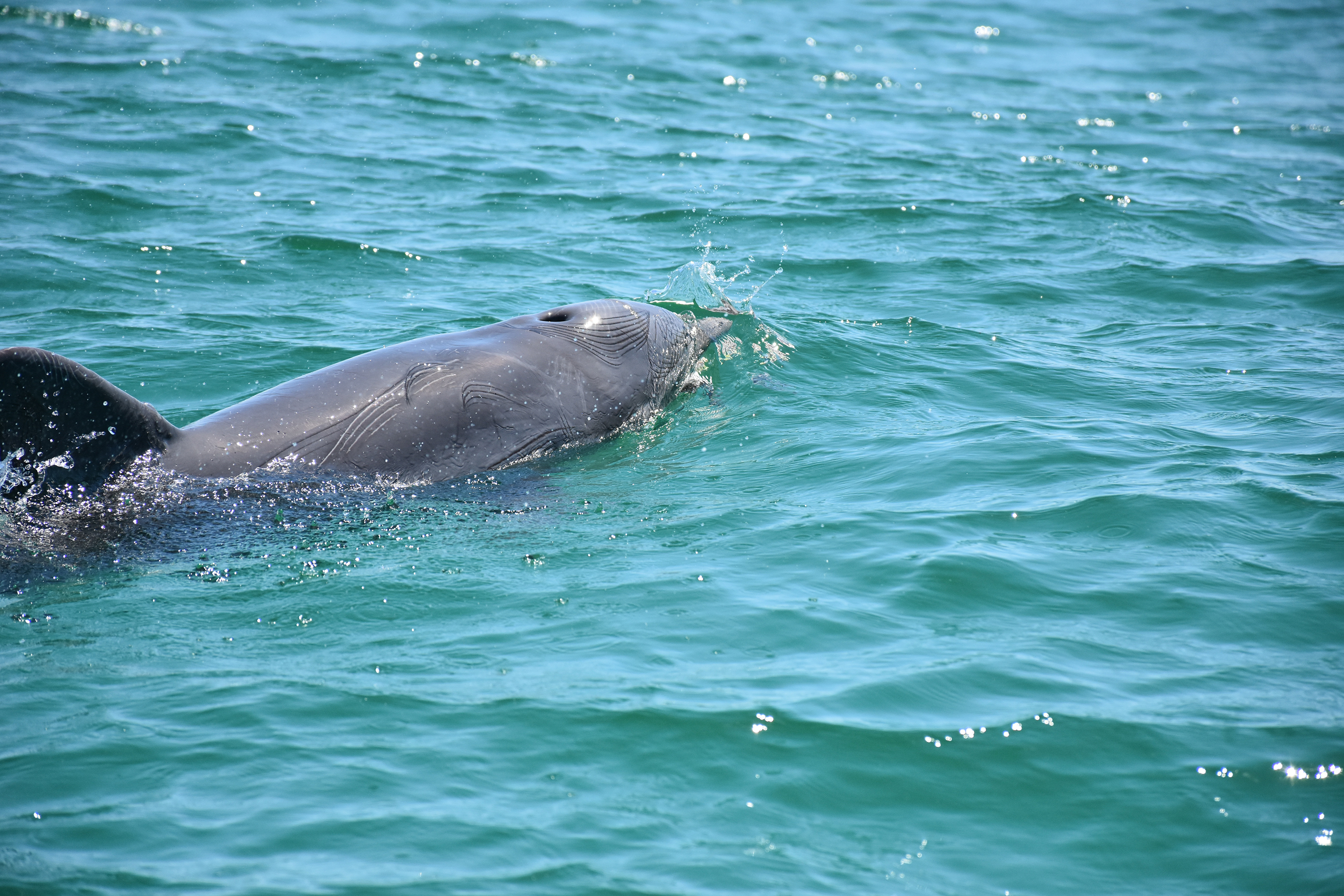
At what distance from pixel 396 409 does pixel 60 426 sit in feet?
6.59

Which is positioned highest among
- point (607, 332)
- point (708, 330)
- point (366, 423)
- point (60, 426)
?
point (607, 332)

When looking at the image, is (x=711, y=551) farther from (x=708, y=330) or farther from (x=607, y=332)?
(x=708, y=330)

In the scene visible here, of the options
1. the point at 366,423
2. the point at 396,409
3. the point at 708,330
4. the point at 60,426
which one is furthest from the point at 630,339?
the point at 60,426

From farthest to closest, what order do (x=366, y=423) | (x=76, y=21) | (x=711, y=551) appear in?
(x=76, y=21)
(x=366, y=423)
(x=711, y=551)

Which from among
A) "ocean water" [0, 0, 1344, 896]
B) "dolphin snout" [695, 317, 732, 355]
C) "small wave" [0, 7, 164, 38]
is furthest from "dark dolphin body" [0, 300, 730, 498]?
"small wave" [0, 7, 164, 38]

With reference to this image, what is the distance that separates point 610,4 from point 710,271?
1908cm

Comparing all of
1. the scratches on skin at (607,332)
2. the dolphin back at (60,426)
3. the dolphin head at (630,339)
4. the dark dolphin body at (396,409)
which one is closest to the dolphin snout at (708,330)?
the dolphin head at (630,339)

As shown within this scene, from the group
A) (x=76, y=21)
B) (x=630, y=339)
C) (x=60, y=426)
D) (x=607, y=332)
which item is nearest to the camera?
(x=60, y=426)

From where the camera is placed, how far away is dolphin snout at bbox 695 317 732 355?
10438 millimetres

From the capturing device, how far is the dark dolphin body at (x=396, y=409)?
6.71 metres

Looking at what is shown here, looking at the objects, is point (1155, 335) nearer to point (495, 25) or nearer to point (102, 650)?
point (102, 650)

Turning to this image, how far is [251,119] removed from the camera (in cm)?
1823

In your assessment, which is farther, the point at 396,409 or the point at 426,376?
the point at 426,376

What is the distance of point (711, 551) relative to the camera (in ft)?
24.3
